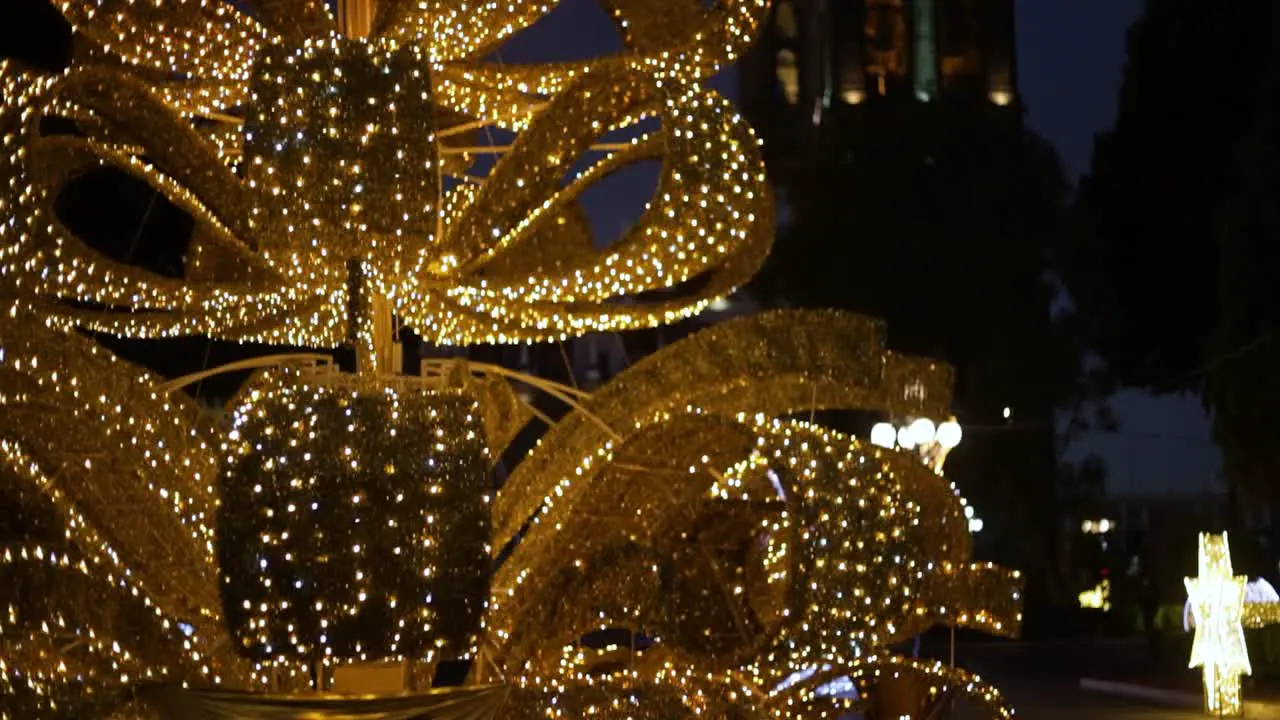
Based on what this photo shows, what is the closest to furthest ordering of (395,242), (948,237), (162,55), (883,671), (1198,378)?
(395,242) → (883,671) → (162,55) → (1198,378) → (948,237)

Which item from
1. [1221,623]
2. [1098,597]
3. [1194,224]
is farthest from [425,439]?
[1098,597]

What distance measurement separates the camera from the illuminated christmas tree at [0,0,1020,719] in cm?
493

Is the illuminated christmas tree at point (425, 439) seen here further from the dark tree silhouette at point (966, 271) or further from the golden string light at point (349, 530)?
the dark tree silhouette at point (966, 271)

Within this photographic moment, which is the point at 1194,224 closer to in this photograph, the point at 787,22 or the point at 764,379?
the point at 764,379

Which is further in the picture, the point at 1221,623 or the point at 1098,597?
the point at 1098,597

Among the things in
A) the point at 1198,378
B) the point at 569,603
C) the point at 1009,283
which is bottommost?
the point at 569,603

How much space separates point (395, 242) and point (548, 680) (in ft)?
4.40

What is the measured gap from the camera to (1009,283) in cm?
3198

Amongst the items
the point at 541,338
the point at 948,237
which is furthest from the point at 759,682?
the point at 948,237

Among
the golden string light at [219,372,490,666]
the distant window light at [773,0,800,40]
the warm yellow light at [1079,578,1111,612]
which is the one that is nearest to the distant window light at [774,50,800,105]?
the distant window light at [773,0,800,40]

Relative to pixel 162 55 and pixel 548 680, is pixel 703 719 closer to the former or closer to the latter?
pixel 548 680

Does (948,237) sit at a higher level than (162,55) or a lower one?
higher

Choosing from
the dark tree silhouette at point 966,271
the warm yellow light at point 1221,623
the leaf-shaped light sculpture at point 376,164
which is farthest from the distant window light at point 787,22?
the leaf-shaped light sculpture at point 376,164

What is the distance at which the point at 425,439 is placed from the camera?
4973 millimetres
